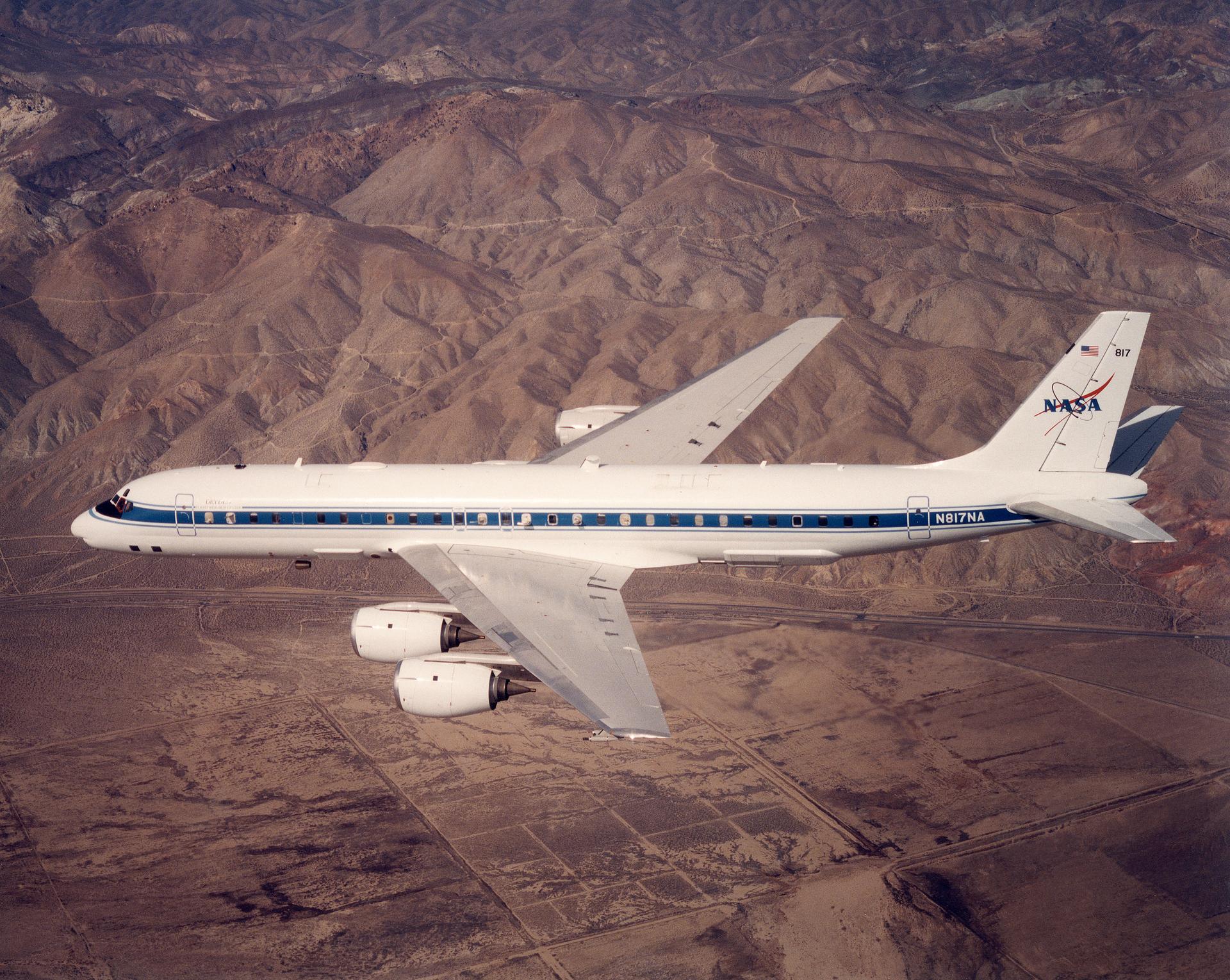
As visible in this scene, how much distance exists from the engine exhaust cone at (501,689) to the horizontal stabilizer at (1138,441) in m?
27.8

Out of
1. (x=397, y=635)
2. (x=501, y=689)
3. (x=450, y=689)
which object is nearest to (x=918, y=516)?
(x=501, y=689)

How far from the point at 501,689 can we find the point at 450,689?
6.10 feet

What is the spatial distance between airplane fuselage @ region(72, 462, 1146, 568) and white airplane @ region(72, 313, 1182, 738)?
6 centimetres

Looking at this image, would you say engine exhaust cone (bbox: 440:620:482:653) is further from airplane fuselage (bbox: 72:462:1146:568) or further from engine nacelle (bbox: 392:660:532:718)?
airplane fuselage (bbox: 72:462:1146:568)

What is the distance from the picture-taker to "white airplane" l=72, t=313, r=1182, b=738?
4891cm

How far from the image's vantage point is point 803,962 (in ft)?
162

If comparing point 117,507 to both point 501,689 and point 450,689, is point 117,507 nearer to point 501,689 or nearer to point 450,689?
point 450,689

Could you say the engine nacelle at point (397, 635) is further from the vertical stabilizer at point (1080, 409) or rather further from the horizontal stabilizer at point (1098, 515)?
the vertical stabilizer at point (1080, 409)

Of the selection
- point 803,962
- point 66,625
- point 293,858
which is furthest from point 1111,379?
point 66,625

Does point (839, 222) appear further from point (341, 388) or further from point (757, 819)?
point (757, 819)

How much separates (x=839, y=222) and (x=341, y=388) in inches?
2539

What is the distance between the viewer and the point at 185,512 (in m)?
52.7

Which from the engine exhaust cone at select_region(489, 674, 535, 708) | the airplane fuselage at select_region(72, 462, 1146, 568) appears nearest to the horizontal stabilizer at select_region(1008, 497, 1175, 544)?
the airplane fuselage at select_region(72, 462, 1146, 568)

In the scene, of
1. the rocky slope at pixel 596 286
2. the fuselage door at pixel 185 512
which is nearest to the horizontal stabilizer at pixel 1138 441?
the rocky slope at pixel 596 286
